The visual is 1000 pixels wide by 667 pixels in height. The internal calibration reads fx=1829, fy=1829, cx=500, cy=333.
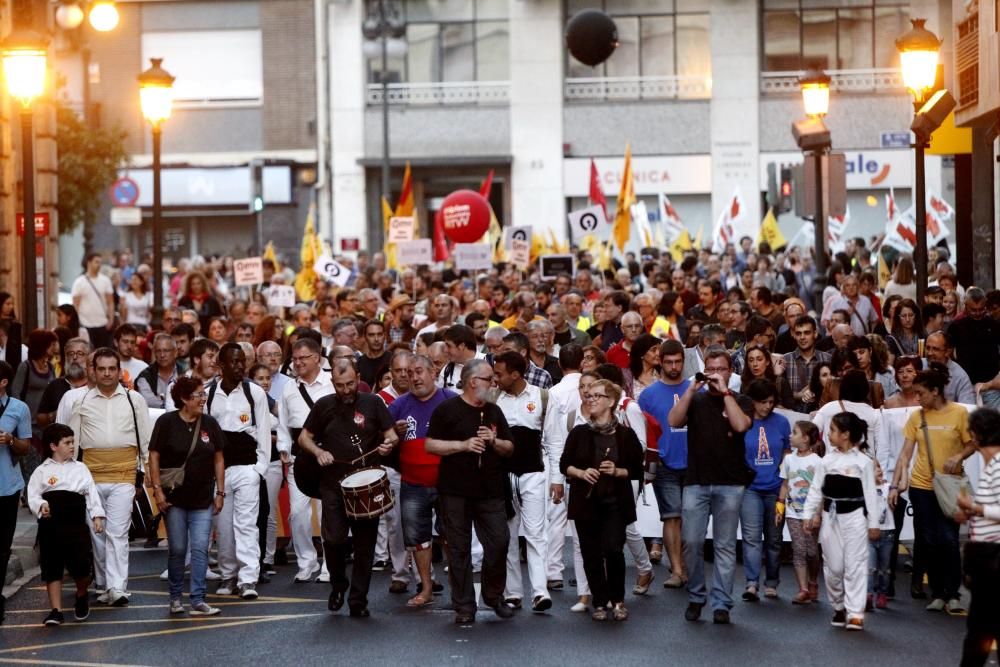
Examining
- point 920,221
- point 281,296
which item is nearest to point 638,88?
point 281,296

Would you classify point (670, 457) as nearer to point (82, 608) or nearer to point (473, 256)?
point (82, 608)

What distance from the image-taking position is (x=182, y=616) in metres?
12.8

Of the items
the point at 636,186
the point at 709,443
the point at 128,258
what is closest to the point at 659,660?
the point at 709,443

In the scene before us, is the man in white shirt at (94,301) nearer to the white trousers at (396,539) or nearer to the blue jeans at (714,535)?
the white trousers at (396,539)

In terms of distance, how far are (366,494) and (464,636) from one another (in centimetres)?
133

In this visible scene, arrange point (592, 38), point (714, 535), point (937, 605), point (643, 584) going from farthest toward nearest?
point (592, 38), point (643, 584), point (937, 605), point (714, 535)

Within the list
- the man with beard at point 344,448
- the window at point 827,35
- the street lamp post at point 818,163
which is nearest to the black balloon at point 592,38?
the street lamp post at point 818,163

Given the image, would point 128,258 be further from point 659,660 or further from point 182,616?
point 659,660

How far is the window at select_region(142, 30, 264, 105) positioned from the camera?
54344 millimetres

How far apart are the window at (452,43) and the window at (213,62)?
457 centimetres

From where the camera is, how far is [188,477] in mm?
13133

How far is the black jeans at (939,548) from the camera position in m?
12.7

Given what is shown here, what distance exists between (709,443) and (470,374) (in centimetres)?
171

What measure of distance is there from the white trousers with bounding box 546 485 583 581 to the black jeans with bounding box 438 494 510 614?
3.17ft
